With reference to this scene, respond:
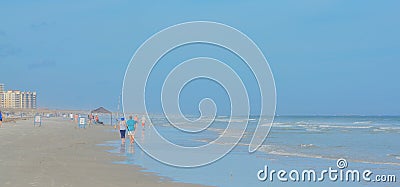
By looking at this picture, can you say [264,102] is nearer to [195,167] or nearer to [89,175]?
[195,167]

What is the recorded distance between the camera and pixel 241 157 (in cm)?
1761

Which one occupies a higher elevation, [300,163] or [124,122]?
[124,122]

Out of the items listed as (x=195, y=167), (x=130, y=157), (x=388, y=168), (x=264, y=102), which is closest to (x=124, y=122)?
(x=130, y=157)

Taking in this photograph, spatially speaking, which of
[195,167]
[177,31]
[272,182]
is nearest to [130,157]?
[195,167]

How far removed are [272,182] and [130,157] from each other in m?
6.64

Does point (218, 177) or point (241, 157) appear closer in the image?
point (218, 177)

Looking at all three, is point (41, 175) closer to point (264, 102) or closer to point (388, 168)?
point (264, 102)

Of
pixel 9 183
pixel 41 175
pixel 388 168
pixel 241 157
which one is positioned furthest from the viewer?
pixel 241 157

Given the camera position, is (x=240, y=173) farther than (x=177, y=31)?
No

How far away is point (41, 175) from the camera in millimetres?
10867

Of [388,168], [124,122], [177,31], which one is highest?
[177,31]

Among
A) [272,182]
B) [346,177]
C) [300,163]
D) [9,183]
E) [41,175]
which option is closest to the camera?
[9,183]

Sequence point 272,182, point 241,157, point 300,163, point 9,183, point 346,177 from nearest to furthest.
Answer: point 9,183 → point 272,182 → point 346,177 → point 300,163 → point 241,157

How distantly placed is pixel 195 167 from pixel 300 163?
375 cm
